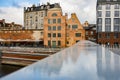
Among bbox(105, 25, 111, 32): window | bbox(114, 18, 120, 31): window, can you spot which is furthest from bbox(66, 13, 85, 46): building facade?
bbox(114, 18, 120, 31): window

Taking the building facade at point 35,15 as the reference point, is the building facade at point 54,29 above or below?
below

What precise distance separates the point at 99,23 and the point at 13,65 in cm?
2853

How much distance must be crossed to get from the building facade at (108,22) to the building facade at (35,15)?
26374mm

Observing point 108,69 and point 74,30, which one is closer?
point 108,69

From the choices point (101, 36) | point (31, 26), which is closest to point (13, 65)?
point (101, 36)

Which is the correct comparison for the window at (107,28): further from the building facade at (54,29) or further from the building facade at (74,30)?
the building facade at (54,29)

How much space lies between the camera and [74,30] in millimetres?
50594

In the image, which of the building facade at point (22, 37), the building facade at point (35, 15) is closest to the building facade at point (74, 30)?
the building facade at point (22, 37)

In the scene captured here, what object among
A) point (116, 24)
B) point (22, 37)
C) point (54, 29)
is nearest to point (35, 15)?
point (22, 37)

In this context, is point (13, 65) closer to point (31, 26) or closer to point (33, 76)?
point (33, 76)

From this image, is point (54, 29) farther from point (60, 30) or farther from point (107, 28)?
point (107, 28)

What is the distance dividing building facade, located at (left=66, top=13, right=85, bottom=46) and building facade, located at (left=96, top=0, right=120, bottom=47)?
8.36 m

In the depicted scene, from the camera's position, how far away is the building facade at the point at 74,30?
50312 mm

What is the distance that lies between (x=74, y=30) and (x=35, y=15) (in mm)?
36416
